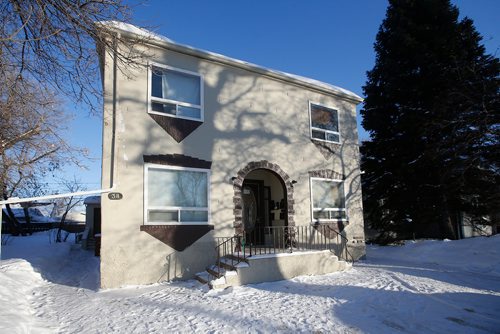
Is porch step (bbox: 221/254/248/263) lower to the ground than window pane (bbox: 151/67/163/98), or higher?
lower

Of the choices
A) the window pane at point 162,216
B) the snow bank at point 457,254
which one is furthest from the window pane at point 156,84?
the snow bank at point 457,254

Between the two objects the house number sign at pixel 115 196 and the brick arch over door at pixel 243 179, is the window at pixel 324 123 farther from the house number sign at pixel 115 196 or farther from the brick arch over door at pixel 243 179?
the house number sign at pixel 115 196

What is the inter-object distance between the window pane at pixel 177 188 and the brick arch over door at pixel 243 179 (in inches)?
35.9

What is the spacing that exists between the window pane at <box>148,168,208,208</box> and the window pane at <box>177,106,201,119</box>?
152 cm

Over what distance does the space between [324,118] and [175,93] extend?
5462 millimetres

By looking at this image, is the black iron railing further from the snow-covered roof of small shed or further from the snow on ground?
the snow-covered roof of small shed

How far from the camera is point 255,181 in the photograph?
11.6 meters

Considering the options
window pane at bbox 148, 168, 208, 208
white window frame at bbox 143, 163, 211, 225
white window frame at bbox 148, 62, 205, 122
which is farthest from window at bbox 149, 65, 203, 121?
window pane at bbox 148, 168, 208, 208

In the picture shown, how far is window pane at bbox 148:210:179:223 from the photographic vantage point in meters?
8.48

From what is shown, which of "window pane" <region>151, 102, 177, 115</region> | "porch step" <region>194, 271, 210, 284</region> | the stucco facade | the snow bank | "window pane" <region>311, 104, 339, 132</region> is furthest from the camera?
"window pane" <region>311, 104, 339, 132</region>

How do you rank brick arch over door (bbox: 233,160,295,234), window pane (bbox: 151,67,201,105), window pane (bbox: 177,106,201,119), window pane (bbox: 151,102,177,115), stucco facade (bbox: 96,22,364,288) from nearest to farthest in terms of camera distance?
1. stucco facade (bbox: 96,22,364,288)
2. window pane (bbox: 151,102,177,115)
3. window pane (bbox: 151,67,201,105)
4. window pane (bbox: 177,106,201,119)
5. brick arch over door (bbox: 233,160,295,234)

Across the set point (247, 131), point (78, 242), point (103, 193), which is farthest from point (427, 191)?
point (78, 242)

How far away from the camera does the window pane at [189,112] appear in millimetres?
9336

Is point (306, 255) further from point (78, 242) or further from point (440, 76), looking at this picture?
point (78, 242)
